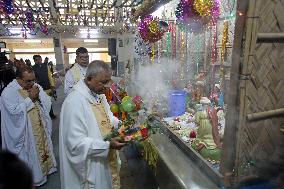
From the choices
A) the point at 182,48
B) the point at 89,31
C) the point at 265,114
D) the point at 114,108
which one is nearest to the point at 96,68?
the point at 265,114

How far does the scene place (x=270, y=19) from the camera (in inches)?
76.0

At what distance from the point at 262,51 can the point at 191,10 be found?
209 cm

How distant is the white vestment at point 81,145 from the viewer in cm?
240

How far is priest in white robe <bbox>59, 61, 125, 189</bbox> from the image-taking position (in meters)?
2.40

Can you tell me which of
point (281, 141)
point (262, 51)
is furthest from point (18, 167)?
point (281, 141)

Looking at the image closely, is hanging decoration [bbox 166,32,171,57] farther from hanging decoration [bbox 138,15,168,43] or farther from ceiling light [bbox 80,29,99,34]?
ceiling light [bbox 80,29,99,34]

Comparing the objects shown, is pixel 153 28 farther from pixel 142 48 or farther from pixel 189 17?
pixel 142 48

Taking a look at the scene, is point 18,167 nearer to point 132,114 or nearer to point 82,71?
point 132,114

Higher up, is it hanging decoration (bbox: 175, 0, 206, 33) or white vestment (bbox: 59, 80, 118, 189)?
hanging decoration (bbox: 175, 0, 206, 33)

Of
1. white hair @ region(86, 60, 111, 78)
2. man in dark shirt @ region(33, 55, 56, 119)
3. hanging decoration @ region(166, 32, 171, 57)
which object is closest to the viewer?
white hair @ region(86, 60, 111, 78)

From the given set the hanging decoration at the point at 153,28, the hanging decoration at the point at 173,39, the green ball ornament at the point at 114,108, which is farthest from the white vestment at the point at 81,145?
the hanging decoration at the point at 173,39

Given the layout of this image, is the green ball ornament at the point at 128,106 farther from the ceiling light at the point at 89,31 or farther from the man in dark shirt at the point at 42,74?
the ceiling light at the point at 89,31

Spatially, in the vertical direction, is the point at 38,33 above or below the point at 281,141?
above

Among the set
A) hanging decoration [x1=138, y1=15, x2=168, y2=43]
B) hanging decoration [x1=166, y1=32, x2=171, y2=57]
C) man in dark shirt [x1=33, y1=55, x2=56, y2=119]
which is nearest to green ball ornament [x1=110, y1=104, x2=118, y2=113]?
hanging decoration [x1=138, y1=15, x2=168, y2=43]
